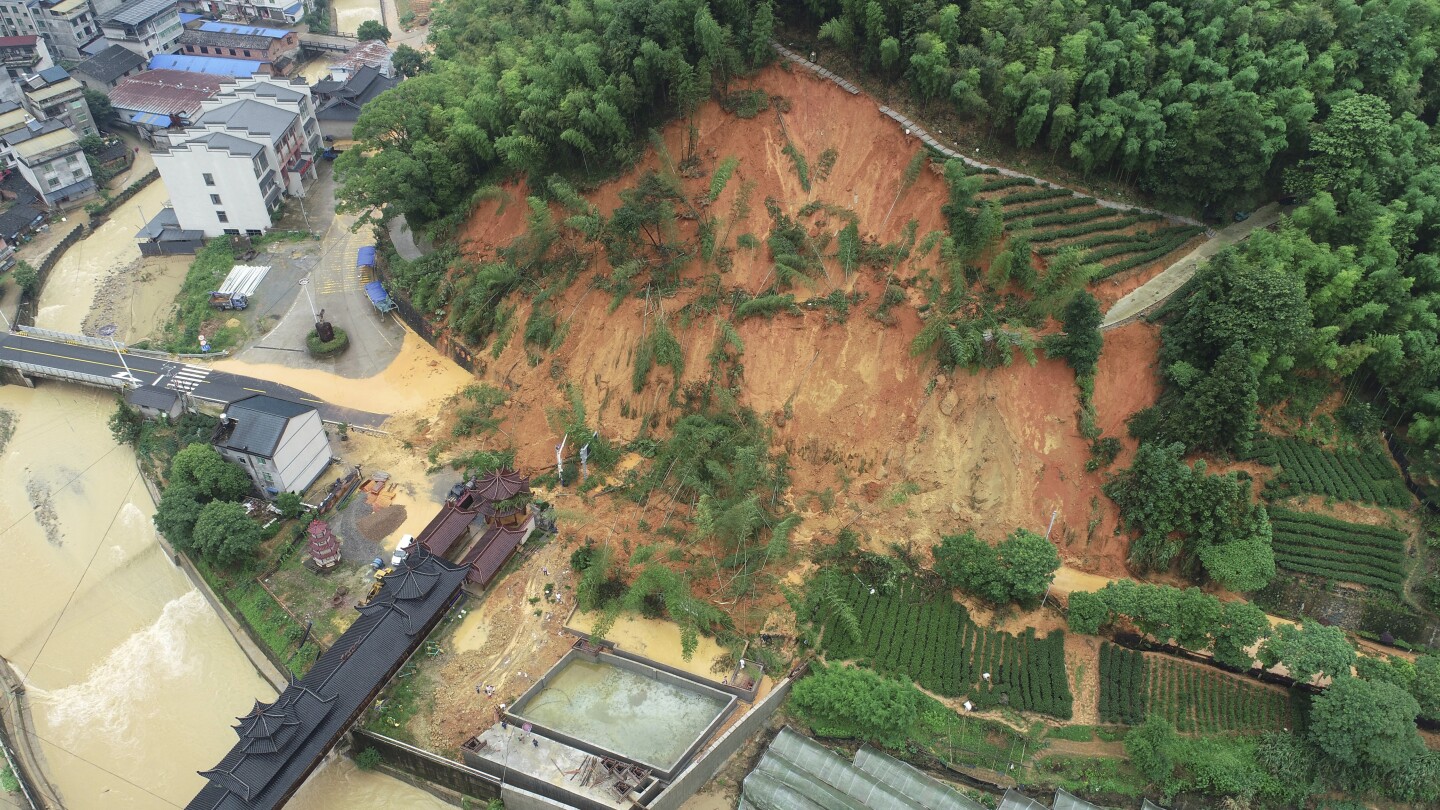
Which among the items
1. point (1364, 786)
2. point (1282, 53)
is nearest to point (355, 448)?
point (1364, 786)

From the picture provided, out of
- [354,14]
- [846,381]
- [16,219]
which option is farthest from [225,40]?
[846,381]

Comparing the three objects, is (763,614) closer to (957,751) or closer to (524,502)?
(957,751)

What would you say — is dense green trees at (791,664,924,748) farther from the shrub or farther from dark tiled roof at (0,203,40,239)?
dark tiled roof at (0,203,40,239)

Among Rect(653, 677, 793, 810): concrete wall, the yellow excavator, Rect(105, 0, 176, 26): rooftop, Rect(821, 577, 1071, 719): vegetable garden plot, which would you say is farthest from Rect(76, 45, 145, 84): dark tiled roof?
Rect(653, 677, 793, 810): concrete wall

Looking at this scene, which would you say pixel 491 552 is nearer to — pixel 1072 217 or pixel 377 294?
pixel 377 294

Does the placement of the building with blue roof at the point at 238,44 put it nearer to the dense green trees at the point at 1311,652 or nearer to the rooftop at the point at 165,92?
the rooftop at the point at 165,92
